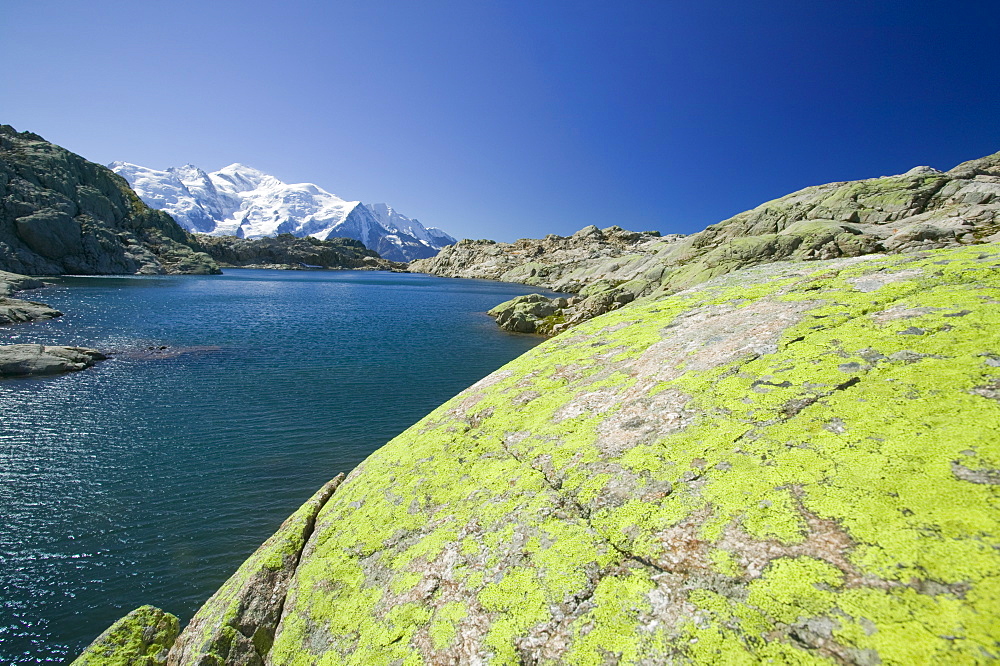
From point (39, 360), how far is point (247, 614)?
3883cm

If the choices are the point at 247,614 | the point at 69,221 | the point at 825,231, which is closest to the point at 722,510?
the point at 247,614

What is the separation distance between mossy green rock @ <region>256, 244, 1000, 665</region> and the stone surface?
0.49 m

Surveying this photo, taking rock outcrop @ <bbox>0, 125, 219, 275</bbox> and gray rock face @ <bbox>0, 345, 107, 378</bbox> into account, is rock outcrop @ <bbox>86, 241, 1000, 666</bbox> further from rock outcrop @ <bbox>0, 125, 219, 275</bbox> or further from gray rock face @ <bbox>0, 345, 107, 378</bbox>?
rock outcrop @ <bbox>0, 125, 219, 275</bbox>

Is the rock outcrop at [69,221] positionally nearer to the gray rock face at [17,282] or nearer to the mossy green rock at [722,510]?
the gray rock face at [17,282]

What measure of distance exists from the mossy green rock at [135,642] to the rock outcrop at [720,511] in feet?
3.47

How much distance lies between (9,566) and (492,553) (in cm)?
1781

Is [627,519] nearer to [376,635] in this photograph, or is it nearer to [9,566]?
[376,635]

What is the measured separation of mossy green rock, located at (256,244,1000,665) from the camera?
146 inches

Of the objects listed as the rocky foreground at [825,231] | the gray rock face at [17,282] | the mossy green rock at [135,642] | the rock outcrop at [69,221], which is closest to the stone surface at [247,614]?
the mossy green rock at [135,642]

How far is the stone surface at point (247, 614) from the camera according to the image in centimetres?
662

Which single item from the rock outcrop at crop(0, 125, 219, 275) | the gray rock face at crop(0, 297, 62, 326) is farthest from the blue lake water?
the rock outcrop at crop(0, 125, 219, 275)

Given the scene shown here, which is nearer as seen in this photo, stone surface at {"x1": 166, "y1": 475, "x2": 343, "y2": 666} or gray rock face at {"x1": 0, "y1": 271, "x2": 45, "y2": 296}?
stone surface at {"x1": 166, "y1": 475, "x2": 343, "y2": 666}

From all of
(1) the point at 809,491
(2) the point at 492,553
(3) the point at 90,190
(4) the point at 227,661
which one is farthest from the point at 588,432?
(3) the point at 90,190

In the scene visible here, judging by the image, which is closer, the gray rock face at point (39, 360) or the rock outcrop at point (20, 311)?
the gray rock face at point (39, 360)
